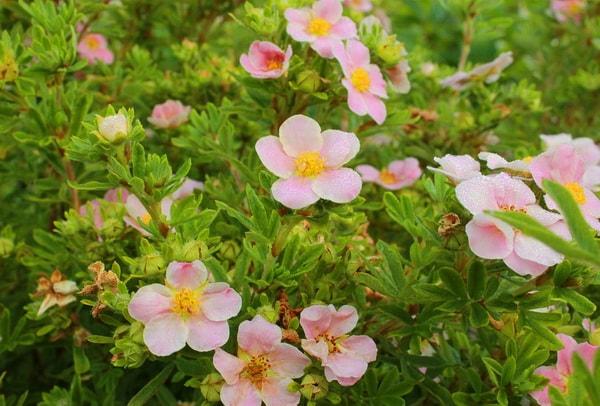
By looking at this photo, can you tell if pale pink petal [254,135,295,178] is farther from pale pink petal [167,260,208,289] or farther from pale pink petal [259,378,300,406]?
pale pink petal [259,378,300,406]

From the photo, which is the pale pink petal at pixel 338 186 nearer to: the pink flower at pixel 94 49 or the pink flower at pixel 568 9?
the pink flower at pixel 94 49

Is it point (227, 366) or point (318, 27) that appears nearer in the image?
point (227, 366)

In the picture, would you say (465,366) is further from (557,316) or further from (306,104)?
(306,104)

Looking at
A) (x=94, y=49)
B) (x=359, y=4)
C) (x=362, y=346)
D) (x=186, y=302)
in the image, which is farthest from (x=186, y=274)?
(x=359, y=4)

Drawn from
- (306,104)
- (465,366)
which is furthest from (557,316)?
(306,104)

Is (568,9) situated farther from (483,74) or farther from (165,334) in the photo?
(165,334)

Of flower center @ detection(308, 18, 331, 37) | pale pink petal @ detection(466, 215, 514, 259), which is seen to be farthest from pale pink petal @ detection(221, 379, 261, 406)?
flower center @ detection(308, 18, 331, 37)

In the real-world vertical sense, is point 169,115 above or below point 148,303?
below

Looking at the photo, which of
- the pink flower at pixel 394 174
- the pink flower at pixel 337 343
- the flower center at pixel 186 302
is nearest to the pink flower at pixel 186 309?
the flower center at pixel 186 302
